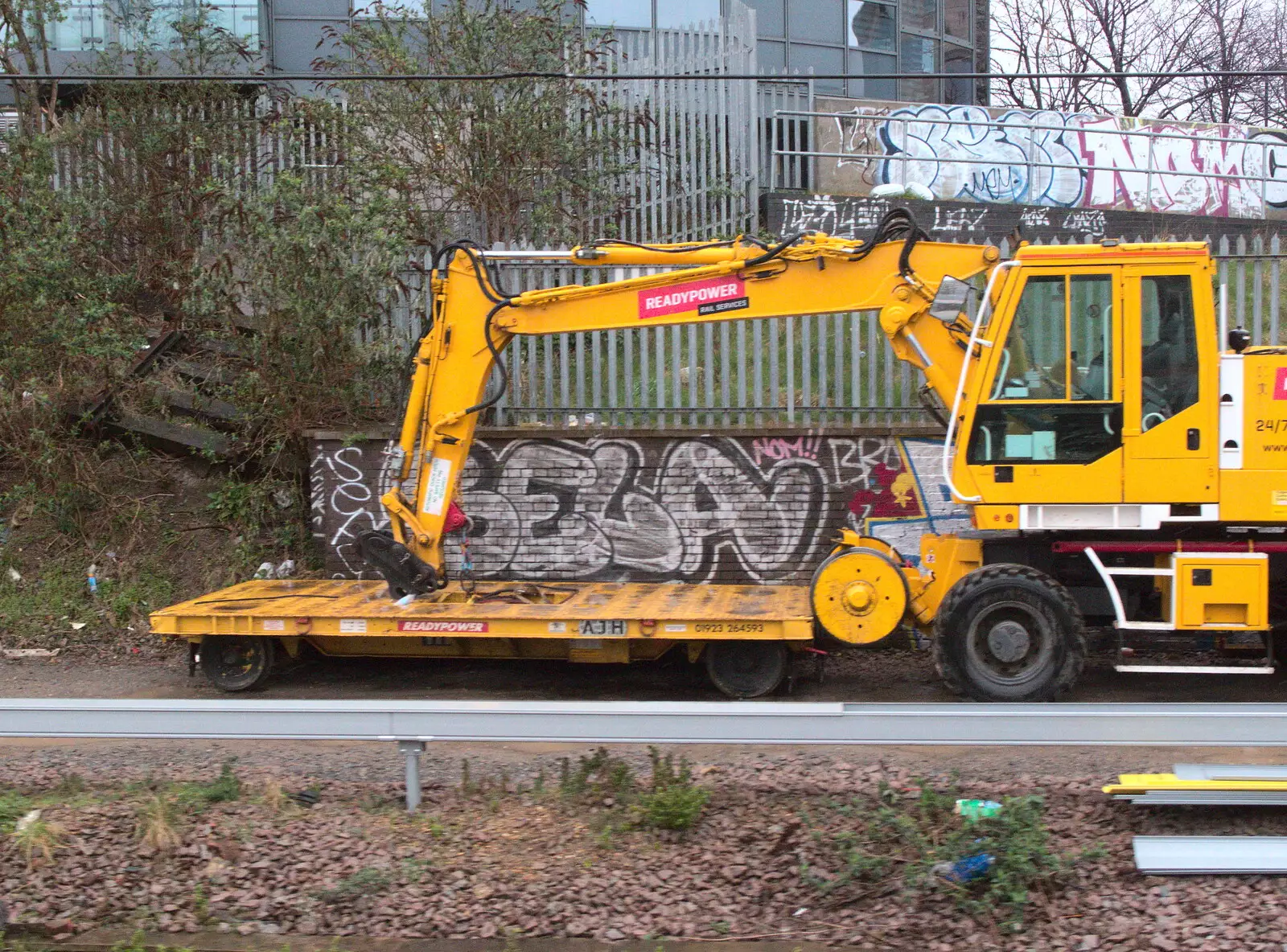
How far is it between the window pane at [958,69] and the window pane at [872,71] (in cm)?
147

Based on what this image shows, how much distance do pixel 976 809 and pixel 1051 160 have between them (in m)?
14.8

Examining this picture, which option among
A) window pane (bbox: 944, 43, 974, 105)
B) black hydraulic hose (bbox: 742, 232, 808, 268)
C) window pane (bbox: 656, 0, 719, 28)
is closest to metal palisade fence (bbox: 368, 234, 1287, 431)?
black hydraulic hose (bbox: 742, 232, 808, 268)

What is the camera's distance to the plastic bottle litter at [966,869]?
503 centimetres

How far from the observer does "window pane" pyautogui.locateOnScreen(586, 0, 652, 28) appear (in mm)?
18562

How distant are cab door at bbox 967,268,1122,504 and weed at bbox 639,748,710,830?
11.4ft

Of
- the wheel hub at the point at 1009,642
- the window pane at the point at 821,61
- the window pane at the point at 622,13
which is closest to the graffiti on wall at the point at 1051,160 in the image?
the window pane at the point at 821,61

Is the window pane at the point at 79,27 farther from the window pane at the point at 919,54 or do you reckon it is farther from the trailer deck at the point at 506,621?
the window pane at the point at 919,54

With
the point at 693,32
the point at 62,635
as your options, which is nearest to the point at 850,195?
the point at 693,32

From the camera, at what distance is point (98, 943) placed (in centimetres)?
491

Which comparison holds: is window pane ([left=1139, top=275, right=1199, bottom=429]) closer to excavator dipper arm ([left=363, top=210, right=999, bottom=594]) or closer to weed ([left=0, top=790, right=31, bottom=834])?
excavator dipper arm ([left=363, top=210, right=999, bottom=594])

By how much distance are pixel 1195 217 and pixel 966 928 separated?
13.4 meters

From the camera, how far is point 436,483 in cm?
912

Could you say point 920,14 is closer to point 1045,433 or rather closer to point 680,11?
point 680,11

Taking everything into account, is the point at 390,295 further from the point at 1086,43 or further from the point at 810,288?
the point at 1086,43
